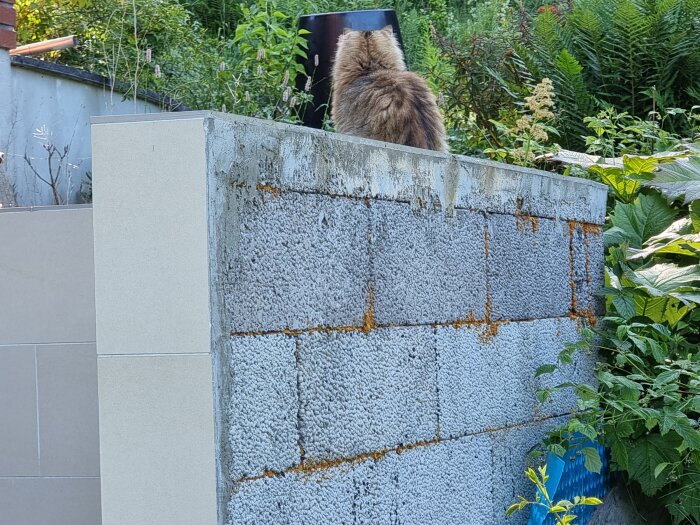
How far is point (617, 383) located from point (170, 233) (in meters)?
2.00

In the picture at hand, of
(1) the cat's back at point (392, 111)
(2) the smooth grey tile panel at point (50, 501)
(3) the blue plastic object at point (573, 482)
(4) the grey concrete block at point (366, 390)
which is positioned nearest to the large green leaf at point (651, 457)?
(3) the blue plastic object at point (573, 482)

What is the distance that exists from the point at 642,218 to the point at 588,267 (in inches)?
19.2

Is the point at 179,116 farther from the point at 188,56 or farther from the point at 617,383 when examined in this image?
the point at 188,56

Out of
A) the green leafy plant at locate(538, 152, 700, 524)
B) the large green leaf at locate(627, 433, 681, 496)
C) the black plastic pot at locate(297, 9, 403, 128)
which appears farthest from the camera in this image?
the black plastic pot at locate(297, 9, 403, 128)

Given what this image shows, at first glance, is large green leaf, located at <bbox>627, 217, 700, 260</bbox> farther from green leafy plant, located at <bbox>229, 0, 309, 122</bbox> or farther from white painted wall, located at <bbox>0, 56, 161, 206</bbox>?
white painted wall, located at <bbox>0, 56, 161, 206</bbox>

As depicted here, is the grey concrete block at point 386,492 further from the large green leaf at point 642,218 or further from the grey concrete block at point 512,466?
the large green leaf at point 642,218

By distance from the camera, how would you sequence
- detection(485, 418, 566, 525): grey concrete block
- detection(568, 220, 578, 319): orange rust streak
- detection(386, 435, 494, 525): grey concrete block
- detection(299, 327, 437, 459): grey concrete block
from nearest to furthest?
detection(299, 327, 437, 459): grey concrete block, detection(386, 435, 494, 525): grey concrete block, detection(485, 418, 566, 525): grey concrete block, detection(568, 220, 578, 319): orange rust streak

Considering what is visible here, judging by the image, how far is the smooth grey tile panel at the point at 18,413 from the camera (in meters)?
2.89

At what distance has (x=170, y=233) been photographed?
6.40 feet

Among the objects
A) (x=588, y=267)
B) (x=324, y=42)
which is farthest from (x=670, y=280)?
(x=324, y=42)

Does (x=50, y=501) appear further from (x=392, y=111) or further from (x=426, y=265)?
(x=392, y=111)

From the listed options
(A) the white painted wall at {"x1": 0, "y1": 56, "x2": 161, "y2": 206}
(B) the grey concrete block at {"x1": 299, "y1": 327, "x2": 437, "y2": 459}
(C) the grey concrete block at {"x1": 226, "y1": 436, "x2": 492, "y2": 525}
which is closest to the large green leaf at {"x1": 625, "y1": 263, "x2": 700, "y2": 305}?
(C) the grey concrete block at {"x1": 226, "y1": 436, "x2": 492, "y2": 525}

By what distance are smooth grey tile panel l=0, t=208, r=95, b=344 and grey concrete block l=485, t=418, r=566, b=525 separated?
4.52ft

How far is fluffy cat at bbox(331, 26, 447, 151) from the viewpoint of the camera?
169 inches
